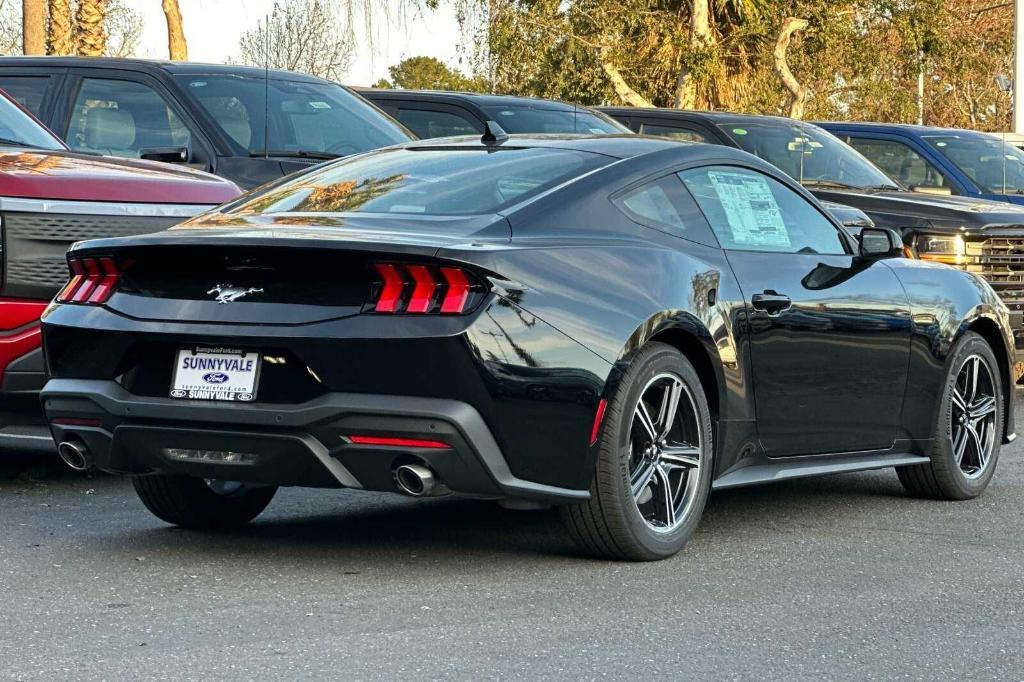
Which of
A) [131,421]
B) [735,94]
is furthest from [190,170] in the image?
[735,94]

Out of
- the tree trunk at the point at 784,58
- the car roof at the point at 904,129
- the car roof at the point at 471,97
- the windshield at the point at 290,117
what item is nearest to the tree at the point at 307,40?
the car roof at the point at 471,97

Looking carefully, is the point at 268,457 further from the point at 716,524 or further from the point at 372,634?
the point at 716,524

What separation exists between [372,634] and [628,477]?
122cm

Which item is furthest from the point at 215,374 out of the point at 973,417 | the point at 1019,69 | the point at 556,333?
the point at 1019,69

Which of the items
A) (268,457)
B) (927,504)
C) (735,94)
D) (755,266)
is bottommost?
(927,504)

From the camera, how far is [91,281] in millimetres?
5914

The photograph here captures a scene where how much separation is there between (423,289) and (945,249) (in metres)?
7.04

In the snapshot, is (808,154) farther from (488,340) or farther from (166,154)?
(488,340)

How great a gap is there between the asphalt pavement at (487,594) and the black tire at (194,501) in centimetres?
8

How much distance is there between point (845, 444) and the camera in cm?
700

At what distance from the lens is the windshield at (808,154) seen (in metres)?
13.5

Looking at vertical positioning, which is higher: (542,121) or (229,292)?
(542,121)

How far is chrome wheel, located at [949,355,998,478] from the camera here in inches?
307

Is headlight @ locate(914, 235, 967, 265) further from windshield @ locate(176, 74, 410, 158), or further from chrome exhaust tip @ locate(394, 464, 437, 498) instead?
chrome exhaust tip @ locate(394, 464, 437, 498)
